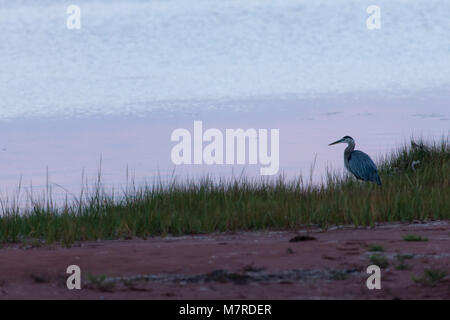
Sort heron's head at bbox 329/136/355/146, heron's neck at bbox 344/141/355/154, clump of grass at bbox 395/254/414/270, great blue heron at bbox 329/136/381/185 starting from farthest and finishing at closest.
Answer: heron's head at bbox 329/136/355/146 → heron's neck at bbox 344/141/355/154 → great blue heron at bbox 329/136/381/185 → clump of grass at bbox 395/254/414/270

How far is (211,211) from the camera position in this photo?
1505 cm

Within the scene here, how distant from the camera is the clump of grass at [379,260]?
378 inches

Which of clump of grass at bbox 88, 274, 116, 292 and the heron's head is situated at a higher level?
the heron's head

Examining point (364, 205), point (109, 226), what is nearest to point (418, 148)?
point (364, 205)

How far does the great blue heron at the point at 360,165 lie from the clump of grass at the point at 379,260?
9.14 meters

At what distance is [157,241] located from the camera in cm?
1305

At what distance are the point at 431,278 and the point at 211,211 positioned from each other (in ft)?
21.8

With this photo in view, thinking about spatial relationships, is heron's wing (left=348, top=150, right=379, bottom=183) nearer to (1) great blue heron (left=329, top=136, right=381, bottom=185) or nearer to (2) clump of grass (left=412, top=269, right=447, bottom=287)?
(1) great blue heron (left=329, top=136, right=381, bottom=185)

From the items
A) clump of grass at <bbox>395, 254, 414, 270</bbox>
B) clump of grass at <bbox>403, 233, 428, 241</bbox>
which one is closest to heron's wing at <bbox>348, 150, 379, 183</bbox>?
clump of grass at <bbox>403, 233, 428, 241</bbox>

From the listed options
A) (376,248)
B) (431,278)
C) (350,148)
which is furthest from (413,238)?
(350,148)

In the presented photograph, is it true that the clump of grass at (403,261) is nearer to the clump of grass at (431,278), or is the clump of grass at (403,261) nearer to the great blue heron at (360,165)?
the clump of grass at (431,278)

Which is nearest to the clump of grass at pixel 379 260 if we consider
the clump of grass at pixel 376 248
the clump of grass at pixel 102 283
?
the clump of grass at pixel 376 248

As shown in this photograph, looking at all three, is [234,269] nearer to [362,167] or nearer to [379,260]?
[379,260]

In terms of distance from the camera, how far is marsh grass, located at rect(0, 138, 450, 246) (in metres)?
14.1
